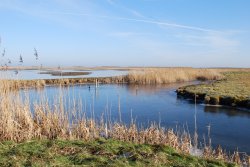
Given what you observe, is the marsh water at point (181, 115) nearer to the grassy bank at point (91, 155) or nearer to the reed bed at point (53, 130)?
the reed bed at point (53, 130)

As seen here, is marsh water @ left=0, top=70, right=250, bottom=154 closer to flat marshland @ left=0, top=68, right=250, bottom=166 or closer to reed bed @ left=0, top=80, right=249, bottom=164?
reed bed @ left=0, top=80, right=249, bottom=164

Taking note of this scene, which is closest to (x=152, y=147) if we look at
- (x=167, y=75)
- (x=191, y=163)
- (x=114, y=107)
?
(x=191, y=163)

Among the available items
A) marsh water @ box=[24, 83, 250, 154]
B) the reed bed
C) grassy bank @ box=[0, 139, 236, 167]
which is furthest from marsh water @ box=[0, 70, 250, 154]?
grassy bank @ box=[0, 139, 236, 167]

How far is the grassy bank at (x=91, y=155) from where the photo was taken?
609cm

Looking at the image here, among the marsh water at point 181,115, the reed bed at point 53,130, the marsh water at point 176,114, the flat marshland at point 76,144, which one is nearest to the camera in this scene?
the flat marshland at point 76,144

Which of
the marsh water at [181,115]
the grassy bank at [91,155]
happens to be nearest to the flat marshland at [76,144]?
the grassy bank at [91,155]

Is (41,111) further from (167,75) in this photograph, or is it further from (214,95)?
(167,75)

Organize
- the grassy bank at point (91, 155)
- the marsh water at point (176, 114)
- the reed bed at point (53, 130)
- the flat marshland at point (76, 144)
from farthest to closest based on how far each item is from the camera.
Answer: the marsh water at point (176, 114) < the reed bed at point (53, 130) < the flat marshland at point (76, 144) < the grassy bank at point (91, 155)

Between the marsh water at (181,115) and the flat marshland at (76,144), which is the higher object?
the flat marshland at (76,144)

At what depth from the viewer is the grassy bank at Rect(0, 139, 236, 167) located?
609 centimetres

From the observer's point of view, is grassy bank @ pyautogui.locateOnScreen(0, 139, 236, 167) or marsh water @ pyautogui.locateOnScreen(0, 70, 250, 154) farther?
marsh water @ pyautogui.locateOnScreen(0, 70, 250, 154)

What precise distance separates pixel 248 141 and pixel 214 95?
931 centimetres

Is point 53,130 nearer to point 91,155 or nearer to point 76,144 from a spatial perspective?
point 76,144

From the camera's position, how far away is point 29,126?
8.81m
